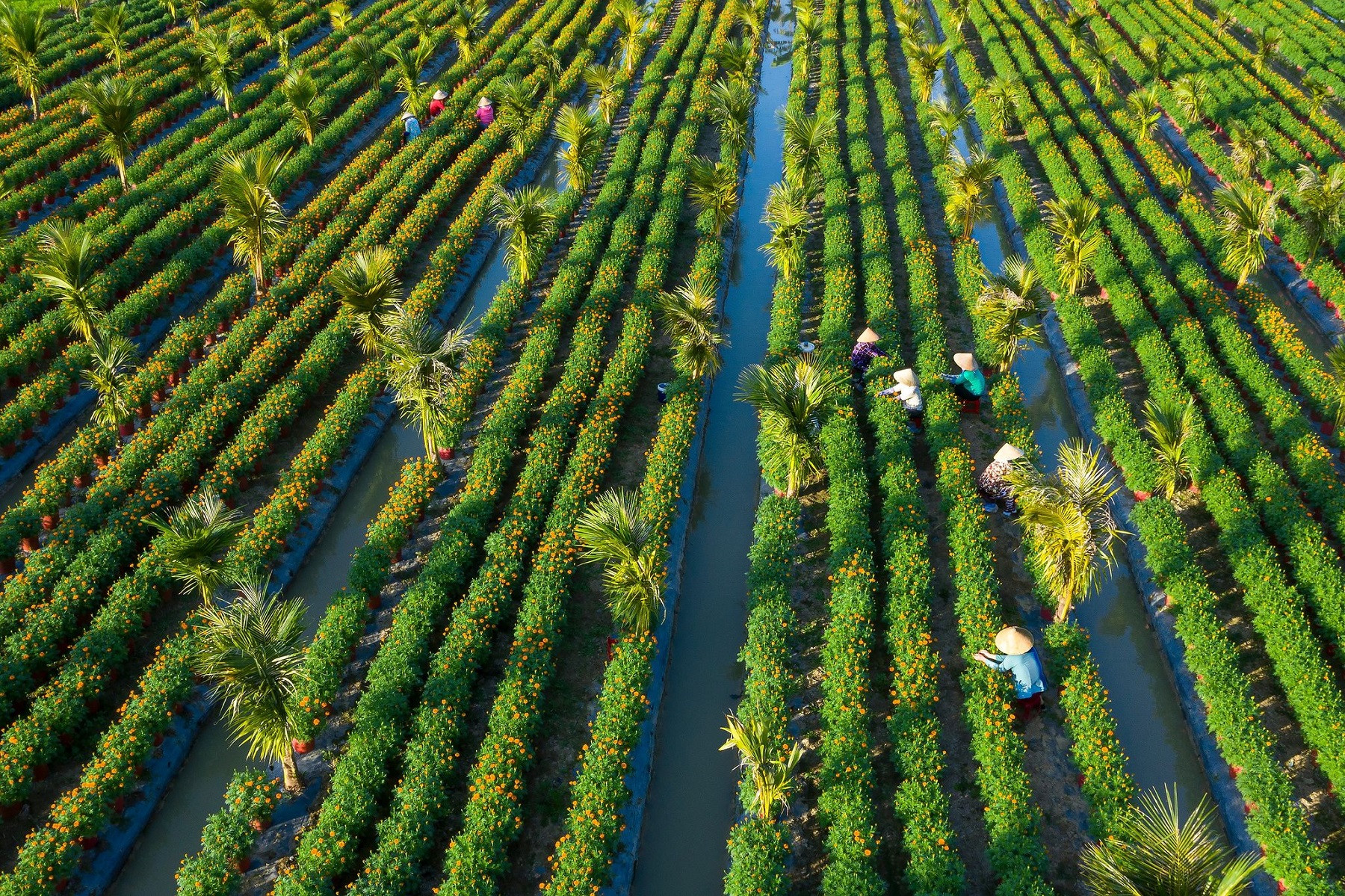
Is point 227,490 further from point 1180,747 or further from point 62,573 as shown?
point 1180,747

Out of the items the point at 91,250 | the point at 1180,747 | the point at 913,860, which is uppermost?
the point at 91,250

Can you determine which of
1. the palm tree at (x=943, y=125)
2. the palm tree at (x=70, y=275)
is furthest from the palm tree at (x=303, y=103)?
the palm tree at (x=943, y=125)

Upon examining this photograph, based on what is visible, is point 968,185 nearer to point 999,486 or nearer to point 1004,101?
point 1004,101

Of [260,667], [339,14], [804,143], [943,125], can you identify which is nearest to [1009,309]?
[804,143]

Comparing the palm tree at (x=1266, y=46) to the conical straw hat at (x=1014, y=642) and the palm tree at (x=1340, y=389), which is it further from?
the conical straw hat at (x=1014, y=642)

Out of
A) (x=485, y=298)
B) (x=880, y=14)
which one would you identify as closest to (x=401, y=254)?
(x=485, y=298)

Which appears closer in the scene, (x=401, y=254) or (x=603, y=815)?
(x=603, y=815)

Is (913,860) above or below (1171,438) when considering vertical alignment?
below
